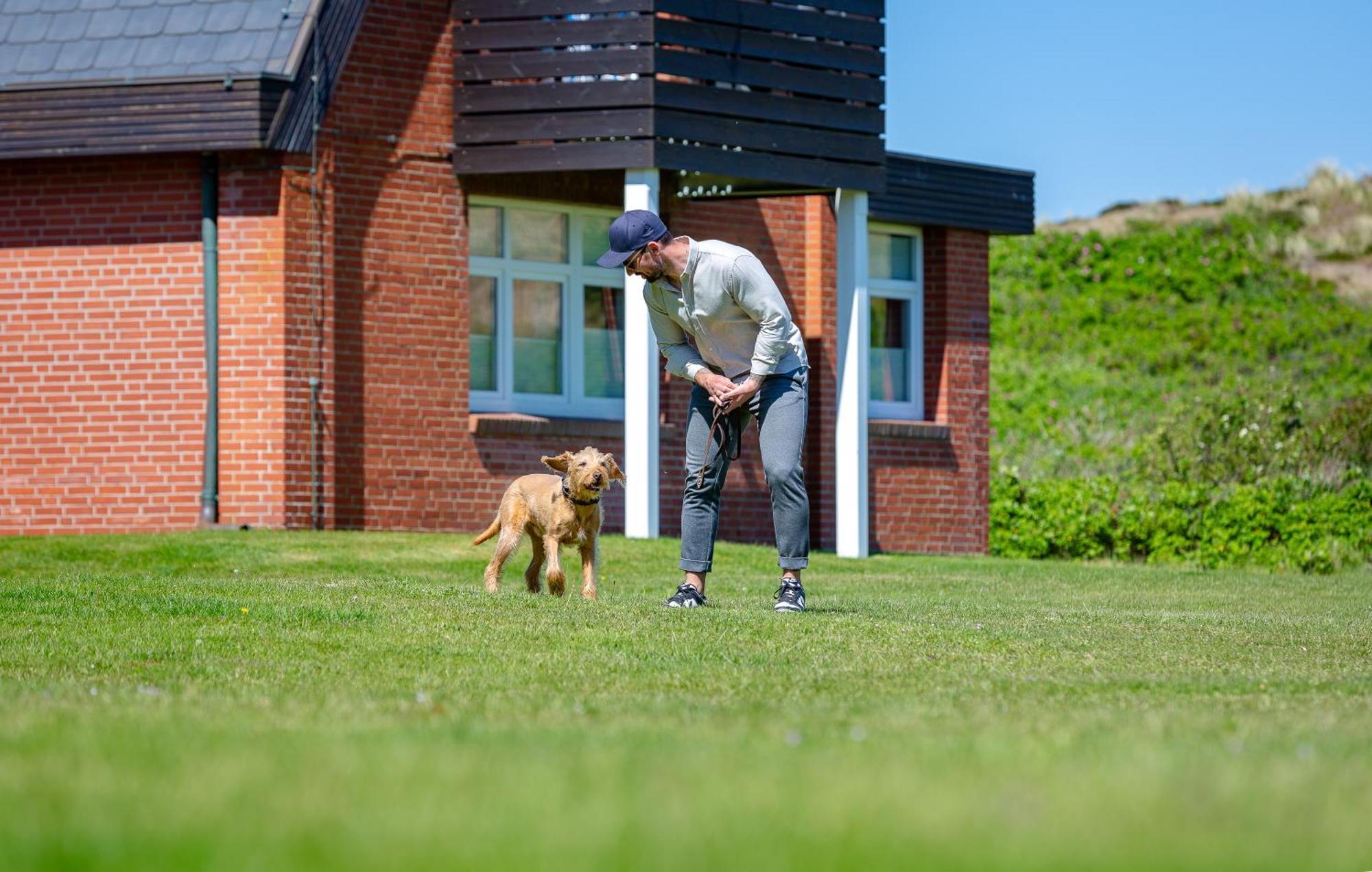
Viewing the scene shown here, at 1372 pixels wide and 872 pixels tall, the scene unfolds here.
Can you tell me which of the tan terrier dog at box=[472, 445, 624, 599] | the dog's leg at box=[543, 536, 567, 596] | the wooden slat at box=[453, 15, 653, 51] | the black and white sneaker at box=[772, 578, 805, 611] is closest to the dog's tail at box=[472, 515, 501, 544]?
the tan terrier dog at box=[472, 445, 624, 599]

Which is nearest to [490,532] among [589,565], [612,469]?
[589,565]

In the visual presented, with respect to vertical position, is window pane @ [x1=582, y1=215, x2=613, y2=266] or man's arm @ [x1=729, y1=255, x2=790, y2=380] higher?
window pane @ [x1=582, y1=215, x2=613, y2=266]

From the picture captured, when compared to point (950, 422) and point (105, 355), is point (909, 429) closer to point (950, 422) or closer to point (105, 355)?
point (950, 422)

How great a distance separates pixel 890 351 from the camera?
21453 millimetres

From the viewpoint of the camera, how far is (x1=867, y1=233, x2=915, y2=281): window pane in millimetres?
21250

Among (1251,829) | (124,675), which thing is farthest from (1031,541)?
(1251,829)

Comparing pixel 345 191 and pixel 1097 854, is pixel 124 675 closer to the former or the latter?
pixel 1097 854

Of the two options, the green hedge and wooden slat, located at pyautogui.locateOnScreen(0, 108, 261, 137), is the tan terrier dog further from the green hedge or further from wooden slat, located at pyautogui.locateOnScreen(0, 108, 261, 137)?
the green hedge

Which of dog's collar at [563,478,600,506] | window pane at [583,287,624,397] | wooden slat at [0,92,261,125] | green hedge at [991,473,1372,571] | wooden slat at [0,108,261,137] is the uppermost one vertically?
wooden slat at [0,92,261,125]

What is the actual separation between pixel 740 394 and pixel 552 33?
8330 millimetres

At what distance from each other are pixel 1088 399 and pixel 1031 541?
13057 millimetres

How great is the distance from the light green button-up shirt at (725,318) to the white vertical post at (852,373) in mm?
9074

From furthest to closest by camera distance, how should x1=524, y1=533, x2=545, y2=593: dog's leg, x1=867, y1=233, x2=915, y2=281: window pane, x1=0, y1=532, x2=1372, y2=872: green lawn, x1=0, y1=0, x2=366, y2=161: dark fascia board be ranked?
x1=867, y1=233, x2=915, y2=281: window pane → x1=0, y1=0, x2=366, y2=161: dark fascia board → x1=524, y1=533, x2=545, y2=593: dog's leg → x1=0, y1=532, x2=1372, y2=872: green lawn

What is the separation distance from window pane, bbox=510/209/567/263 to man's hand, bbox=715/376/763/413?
29.3ft
